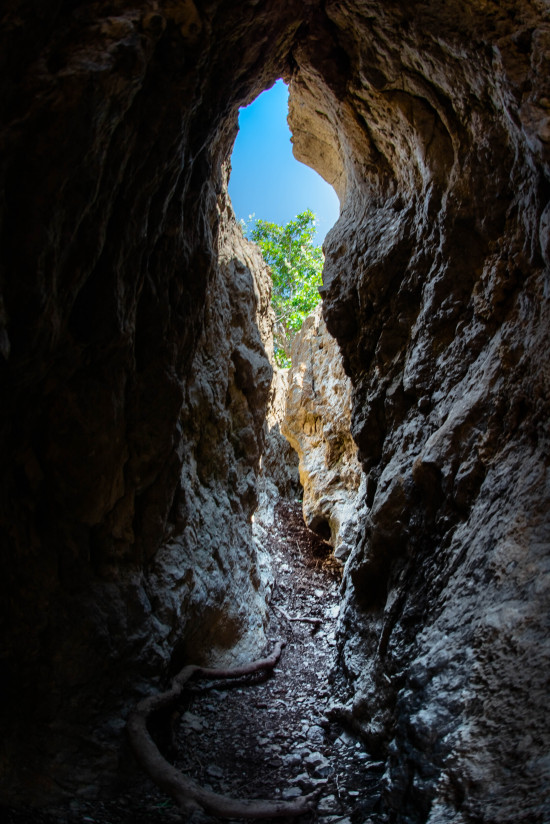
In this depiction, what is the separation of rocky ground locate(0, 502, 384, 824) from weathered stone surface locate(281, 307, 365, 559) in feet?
14.1

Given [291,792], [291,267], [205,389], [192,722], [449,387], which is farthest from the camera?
[291,267]

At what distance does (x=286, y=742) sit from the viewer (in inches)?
197

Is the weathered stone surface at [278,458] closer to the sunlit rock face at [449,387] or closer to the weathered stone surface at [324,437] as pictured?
the weathered stone surface at [324,437]

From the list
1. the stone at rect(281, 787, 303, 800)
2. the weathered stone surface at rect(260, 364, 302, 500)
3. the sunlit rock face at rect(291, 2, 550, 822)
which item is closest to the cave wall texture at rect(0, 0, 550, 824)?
the sunlit rock face at rect(291, 2, 550, 822)

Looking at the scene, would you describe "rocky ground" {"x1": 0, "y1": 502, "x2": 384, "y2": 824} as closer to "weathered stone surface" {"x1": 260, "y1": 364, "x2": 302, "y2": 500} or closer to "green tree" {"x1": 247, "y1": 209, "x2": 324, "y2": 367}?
"weathered stone surface" {"x1": 260, "y1": 364, "x2": 302, "y2": 500}

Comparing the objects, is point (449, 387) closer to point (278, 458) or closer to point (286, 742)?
point (286, 742)

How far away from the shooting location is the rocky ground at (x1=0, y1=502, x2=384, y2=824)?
3689 millimetres

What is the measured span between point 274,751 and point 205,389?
4692 millimetres

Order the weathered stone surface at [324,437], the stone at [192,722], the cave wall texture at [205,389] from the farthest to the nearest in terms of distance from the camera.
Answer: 1. the weathered stone surface at [324,437]
2. the stone at [192,722]
3. the cave wall texture at [205,389]

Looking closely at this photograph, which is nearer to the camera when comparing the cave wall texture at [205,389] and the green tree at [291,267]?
the cave wall texture at [205,389]

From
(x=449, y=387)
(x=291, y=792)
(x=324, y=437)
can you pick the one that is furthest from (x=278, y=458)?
(x=291, y=792)

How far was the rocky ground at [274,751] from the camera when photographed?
12.1 feet

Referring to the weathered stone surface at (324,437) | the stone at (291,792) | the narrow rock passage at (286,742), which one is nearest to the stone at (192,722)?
the narrow rock passage at (286,742)

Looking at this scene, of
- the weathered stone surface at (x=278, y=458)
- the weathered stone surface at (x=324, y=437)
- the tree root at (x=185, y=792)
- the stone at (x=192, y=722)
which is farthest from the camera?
the weathered stone surface at (x=278, y=458)
